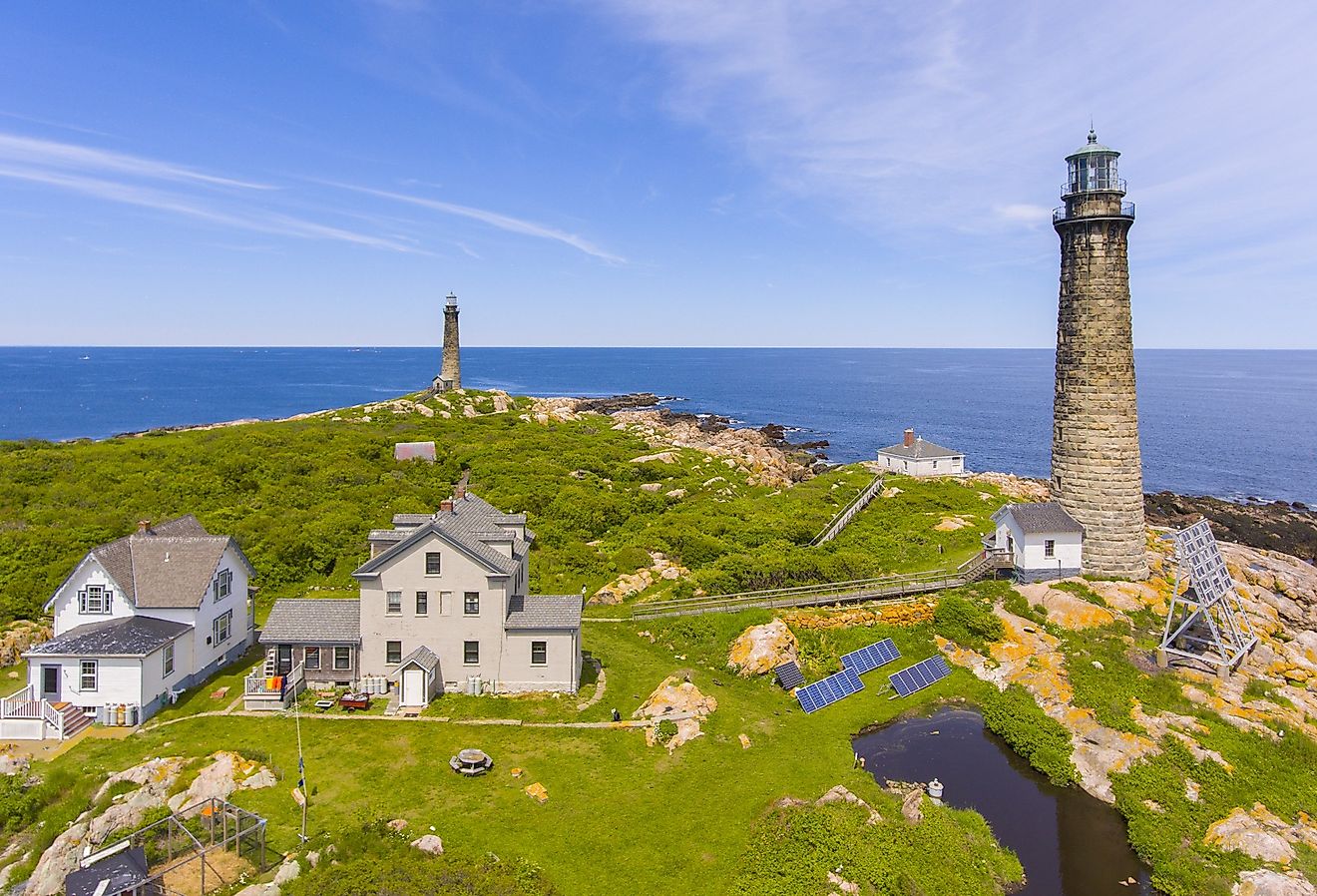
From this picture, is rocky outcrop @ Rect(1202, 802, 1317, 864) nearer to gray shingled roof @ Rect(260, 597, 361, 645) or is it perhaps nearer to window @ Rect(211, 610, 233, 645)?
gray shingled roof @ Rect(260, 597, 361, 645)

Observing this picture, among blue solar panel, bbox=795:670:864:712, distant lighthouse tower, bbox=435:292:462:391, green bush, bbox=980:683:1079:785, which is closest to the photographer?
green bush, bbox=980:683:1079:785

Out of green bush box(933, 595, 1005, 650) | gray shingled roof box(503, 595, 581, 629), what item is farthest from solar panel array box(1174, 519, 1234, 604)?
gray shingled roof box(503, 595, 581, 629)

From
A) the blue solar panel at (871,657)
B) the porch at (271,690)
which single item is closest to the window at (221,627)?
the porch at (271,690)

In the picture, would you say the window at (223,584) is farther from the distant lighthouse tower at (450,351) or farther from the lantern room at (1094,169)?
the distant lighthouse tower at (450,351)

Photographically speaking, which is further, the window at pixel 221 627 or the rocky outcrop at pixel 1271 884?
the window at pixel 221 627

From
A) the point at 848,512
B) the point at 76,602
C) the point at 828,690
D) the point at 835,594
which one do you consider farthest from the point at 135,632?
the point at 848,512
